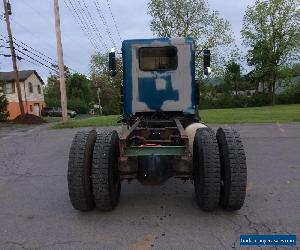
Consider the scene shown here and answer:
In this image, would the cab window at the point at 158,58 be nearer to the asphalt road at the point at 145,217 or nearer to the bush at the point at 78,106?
the asphalt road at the point at 145,217

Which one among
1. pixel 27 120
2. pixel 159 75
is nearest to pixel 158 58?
pixel 159 75

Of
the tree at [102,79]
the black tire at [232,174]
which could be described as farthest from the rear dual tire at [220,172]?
the tree at [102,79]

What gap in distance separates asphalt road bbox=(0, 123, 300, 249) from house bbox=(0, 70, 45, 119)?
4108 centimetres

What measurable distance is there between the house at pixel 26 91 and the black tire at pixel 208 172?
43607 millimetres

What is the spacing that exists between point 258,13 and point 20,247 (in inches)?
2240

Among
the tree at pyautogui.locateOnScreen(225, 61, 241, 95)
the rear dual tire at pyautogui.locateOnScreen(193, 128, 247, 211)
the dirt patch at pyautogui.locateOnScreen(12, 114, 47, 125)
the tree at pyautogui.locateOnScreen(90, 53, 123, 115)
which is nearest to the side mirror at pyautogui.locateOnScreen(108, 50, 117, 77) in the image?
the rear dual tire at pyautogui.locateOnScreen(193, 128, 247, 211)

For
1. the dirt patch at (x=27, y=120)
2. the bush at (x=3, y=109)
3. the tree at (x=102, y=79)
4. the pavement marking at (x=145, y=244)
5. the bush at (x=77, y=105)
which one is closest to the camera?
the pavement marking at (x=145, y=244)

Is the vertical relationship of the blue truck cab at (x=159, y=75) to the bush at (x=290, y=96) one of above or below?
above

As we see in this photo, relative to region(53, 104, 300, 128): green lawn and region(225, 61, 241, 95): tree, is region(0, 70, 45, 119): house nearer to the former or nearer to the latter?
region(53, 104, 300, 128): green lawn

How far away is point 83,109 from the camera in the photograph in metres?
69.9

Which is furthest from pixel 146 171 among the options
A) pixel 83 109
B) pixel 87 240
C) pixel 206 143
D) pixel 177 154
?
pixel 83 109

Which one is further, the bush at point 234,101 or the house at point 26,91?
the bush at point 234,101

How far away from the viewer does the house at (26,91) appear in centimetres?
4694

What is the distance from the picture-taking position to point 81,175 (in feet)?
17.1
